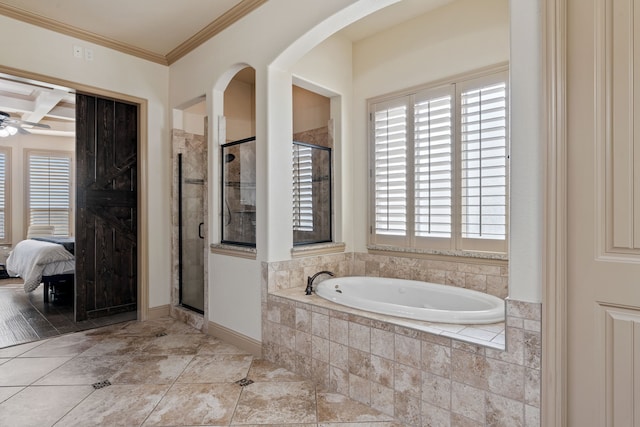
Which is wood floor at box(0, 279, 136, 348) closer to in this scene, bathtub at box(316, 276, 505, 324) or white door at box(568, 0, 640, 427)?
bathtub at box(316, 276, 505, 324)

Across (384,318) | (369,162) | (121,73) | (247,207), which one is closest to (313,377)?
(384,318)

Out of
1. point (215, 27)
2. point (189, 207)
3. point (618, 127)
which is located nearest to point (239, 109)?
point (215, 27)

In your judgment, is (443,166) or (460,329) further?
(443,166)

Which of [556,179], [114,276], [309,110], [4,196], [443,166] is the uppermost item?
[309,110]

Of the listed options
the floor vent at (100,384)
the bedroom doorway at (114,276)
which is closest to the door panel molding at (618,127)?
the floor vent at (100,384)

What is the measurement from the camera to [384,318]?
205cm

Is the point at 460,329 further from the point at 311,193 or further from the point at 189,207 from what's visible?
the point at 189,207

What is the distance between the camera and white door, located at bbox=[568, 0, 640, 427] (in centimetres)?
143

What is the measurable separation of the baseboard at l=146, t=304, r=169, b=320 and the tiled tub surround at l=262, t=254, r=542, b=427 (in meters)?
1.65

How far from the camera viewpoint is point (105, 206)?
365cm

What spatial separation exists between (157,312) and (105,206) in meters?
1.22

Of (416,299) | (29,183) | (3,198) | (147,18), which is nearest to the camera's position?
(416,299)

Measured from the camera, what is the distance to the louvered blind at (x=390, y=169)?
322cm

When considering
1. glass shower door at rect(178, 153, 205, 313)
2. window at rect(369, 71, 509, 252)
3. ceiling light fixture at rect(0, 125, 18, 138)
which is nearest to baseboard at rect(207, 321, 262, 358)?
glass shower door at rect(178, 153, 205, 313)
